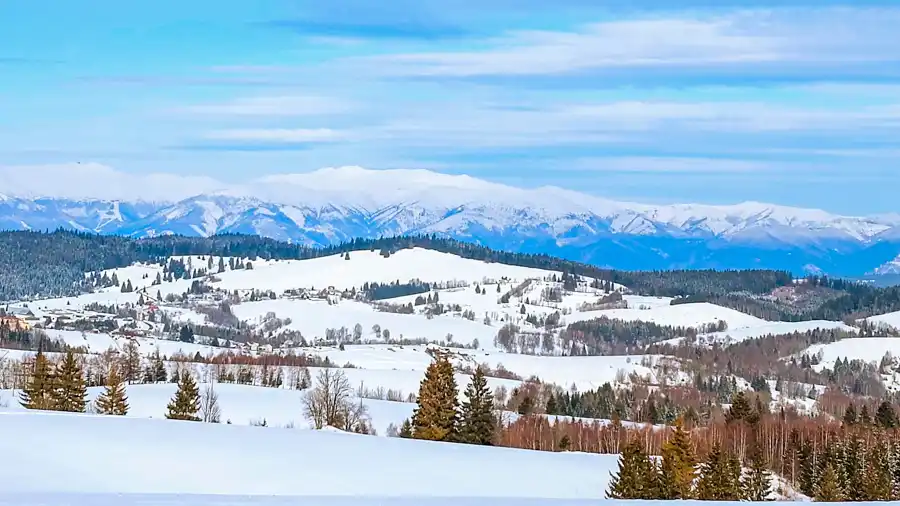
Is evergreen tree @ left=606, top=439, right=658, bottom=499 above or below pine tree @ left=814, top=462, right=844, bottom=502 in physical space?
above

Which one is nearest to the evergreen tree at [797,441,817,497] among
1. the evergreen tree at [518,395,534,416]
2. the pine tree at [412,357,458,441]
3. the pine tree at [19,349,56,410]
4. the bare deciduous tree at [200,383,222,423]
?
the pine tree at [412,357,458,441]

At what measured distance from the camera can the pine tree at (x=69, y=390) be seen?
72.4 m

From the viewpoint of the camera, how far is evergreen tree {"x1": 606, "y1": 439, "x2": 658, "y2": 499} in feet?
167

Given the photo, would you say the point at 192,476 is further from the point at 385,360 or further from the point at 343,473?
the point at 385,360

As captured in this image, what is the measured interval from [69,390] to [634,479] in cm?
4123

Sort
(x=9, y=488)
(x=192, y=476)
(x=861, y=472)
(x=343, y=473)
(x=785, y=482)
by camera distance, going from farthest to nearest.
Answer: (x=785, y=482) < (x=861, y=472) < (x=343, y=473) < (x=192, y=476) < (x=9, y=488)

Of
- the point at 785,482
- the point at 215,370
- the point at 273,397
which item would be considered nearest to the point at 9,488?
the point at 785,482

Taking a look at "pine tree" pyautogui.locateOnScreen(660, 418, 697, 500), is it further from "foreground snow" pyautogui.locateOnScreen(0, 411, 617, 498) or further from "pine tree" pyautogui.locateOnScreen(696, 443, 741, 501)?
"foreground snow" pyautogui.locateOnScreen(0, 411, 617, 498)

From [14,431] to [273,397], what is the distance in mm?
64461

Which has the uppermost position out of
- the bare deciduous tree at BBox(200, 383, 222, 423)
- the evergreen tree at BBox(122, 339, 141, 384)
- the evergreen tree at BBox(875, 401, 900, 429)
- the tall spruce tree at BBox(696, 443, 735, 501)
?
the evergreen tree at BBox(122, 339, 141, 384)

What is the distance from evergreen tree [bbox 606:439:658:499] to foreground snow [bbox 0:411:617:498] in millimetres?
2503

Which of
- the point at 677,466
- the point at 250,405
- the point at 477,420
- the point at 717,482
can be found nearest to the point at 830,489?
the point at 717,482

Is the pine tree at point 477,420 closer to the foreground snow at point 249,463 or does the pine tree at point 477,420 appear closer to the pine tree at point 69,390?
the foreground snow at point 249,463

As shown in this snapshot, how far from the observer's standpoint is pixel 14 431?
45.9 m
